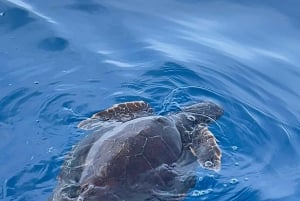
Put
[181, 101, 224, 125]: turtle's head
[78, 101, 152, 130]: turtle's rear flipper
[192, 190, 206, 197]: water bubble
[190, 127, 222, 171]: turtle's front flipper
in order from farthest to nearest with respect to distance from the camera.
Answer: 1. [181, 101, 224, 125]: turtle's head
2. [78, 101, 152, 130]: turtle's rear flipper
3. [190, 127, 222, 171]: turtle's front flipper
4. [192, 190, 206, 197]: water bubble

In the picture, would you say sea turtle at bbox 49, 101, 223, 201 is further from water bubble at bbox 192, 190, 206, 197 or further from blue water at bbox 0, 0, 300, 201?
blue water at bbox 0, 0, 300, 201

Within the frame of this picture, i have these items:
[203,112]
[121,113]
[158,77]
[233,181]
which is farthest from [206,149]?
[158,77]

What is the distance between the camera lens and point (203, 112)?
6168 millimetres

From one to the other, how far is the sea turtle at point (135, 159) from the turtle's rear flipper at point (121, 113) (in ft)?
0.07

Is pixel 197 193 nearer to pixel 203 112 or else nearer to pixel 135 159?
pixel 135 159

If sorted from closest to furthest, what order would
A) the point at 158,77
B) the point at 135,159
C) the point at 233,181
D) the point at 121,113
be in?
the point at 135,159
the point at 233,181
the point at 121,113
the point at 158,77

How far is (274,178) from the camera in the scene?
569 cm

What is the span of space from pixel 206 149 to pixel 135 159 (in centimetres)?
107

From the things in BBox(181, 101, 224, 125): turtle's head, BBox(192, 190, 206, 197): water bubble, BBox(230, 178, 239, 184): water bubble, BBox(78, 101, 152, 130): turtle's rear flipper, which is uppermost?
BBox(181, 101, 224, 125): turtle's head

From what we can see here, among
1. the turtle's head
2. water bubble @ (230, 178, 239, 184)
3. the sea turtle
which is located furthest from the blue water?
the sea turtle

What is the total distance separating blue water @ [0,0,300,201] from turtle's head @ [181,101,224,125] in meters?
0.12

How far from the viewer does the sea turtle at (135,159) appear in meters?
4.59

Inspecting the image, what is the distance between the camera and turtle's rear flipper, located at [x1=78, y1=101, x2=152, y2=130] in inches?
234

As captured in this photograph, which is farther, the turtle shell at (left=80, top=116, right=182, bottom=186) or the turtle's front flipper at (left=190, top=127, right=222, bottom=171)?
the turtle's front flipper at (left=190, top=127, right=222, bottom=171)
